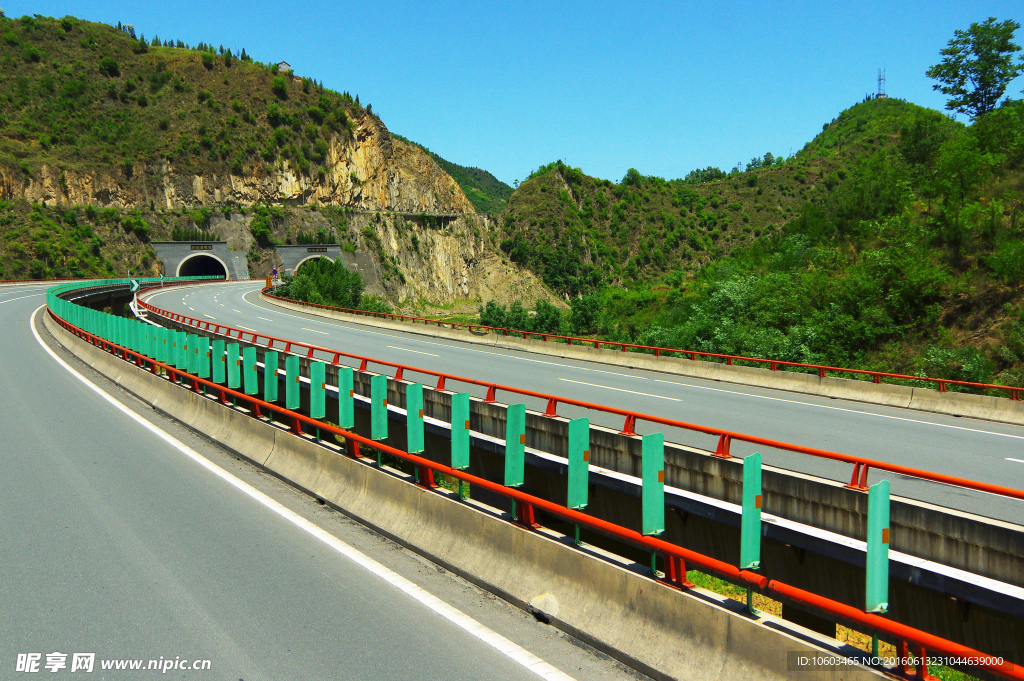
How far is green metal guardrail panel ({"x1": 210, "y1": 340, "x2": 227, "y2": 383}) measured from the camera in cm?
1402

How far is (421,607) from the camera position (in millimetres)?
5988

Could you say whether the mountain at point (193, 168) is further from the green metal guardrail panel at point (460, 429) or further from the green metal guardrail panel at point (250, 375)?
the green metal guardrail panel at point (460, 429)

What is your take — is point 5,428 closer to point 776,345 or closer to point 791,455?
point 791,455

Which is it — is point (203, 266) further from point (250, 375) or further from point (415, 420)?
point (415, 420)

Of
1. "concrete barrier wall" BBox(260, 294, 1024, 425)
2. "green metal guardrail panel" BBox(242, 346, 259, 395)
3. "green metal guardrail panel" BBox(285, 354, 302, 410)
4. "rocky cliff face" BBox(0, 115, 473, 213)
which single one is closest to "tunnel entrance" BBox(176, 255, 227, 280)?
"rocky cliff face" BBox(0, 115, 473, 213)

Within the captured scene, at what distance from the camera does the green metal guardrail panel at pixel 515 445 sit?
23.5ft

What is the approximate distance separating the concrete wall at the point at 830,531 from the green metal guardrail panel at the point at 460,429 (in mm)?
1553

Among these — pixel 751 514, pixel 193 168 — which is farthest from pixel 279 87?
pixel 751 514

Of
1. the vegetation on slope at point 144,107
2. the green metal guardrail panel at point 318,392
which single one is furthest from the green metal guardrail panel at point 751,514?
the vegetation on slope at point 144,107

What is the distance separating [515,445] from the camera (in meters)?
7.24

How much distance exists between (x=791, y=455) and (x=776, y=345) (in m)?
17.9

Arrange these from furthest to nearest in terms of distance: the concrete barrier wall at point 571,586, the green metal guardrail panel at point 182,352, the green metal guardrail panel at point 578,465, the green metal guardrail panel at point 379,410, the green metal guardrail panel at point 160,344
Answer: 1. the green metal guardrail panel at point 160,344
2. the green metal guardrail panel at point 182,352
3. the green metal guardrail panel at point 379,410
4. the green metal guardrail panel at point 578,465
5. the concrete barrier wall at point 571,586

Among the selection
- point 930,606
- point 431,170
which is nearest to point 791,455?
point 930,606

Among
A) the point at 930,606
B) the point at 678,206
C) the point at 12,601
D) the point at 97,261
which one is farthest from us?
the point at 678,206
